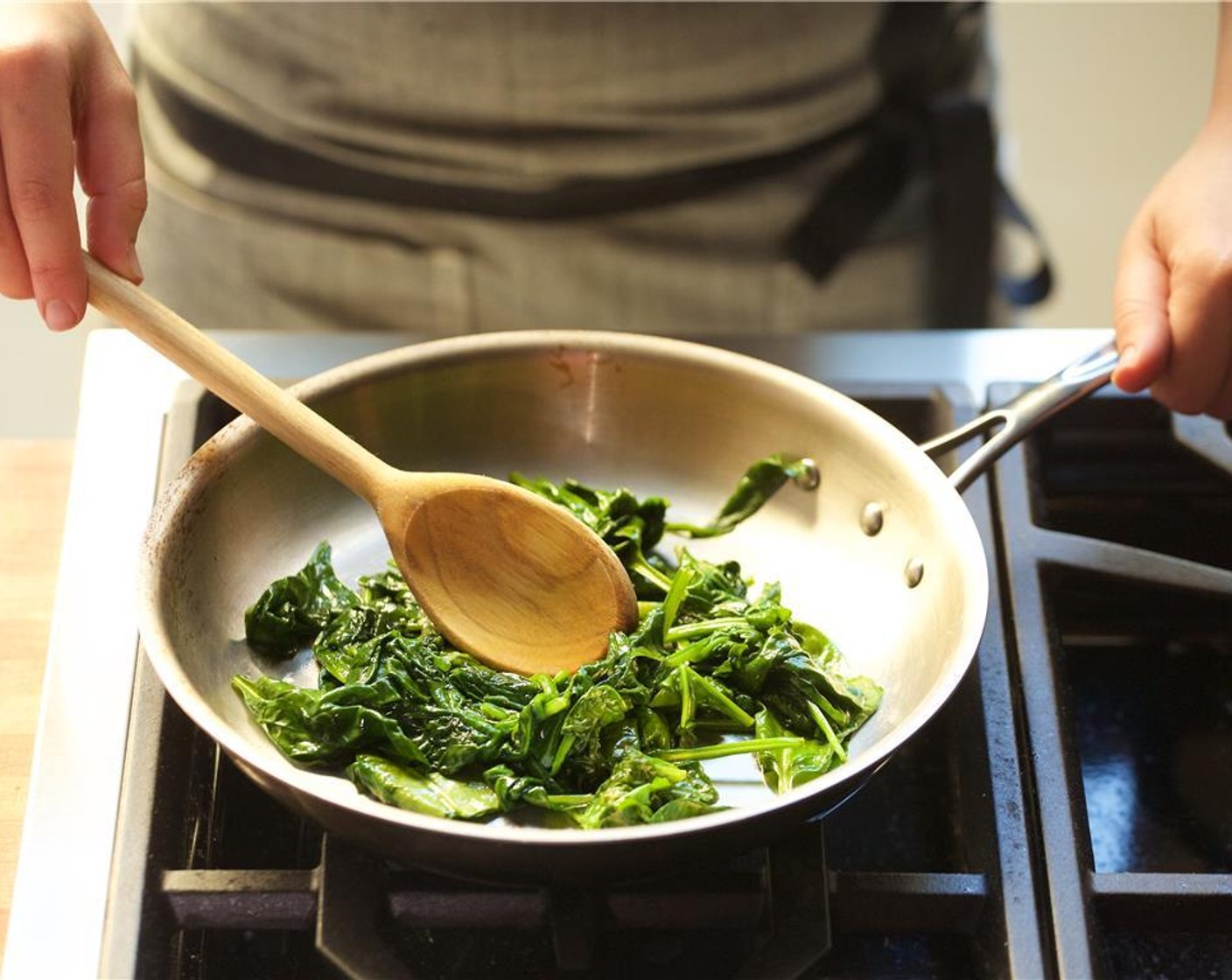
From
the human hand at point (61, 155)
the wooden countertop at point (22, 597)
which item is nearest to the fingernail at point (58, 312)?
the human hand at point (61, 155)

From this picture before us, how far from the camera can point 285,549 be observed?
4.49ft

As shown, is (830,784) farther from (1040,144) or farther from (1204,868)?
(1040,144)

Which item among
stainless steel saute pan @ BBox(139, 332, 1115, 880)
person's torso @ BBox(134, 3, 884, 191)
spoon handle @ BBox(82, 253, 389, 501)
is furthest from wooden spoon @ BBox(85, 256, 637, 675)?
person's torso @ BBox(134, 3, 884, 191)

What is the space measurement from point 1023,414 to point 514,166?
797 millimetres

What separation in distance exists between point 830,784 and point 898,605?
1.14 feet

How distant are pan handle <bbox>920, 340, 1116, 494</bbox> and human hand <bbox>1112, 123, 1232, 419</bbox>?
0.07 ft

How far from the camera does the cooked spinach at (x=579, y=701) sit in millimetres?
1118

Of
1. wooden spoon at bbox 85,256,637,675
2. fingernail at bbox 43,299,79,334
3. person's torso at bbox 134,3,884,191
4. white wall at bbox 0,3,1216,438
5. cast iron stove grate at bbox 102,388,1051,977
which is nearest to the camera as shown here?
cast iron stove grate at bbox 102,388,1051,977

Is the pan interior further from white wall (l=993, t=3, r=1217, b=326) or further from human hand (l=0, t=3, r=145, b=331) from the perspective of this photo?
white wall (l=993, t=3, r=1217, b=326)

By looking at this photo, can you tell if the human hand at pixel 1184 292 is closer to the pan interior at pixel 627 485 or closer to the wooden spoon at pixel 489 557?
the pan interior at pixel 627 485

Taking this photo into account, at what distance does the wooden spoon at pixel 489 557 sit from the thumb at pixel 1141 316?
1.70 feet

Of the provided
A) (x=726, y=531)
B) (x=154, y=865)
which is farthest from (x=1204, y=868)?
(x=154, y=865)

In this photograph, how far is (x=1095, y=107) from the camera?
373cm

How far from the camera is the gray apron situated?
173 centimetres
